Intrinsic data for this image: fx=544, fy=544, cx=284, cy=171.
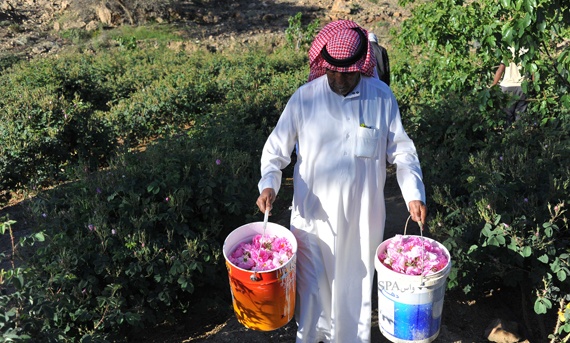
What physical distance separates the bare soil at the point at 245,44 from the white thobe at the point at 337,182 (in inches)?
22.7

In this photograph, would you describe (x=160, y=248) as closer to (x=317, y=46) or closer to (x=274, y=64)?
(x=317, y=46)

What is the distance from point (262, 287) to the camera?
2.38m

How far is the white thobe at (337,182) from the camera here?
2561 mm

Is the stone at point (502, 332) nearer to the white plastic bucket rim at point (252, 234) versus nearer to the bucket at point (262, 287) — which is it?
the bucket at point (262, 287)

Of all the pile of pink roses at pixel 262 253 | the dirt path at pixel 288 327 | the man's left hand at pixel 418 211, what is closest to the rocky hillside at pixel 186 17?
the dirt path at pixel 288 327

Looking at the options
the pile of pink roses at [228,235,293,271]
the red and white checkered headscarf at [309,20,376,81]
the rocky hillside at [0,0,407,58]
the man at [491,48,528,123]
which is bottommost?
the rocky hillside at [0,0,407,58]

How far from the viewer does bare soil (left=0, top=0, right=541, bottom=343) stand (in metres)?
3.26

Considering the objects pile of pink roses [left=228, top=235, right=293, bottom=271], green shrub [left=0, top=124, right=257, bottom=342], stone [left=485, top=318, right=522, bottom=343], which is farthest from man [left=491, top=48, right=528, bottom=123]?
pile of pink roses [left=228, top=235, right=293, bottom=271]

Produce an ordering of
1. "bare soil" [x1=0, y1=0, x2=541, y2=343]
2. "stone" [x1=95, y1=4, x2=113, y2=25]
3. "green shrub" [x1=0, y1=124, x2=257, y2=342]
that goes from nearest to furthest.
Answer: "green shrub" [x1=0, y1=124, x2=257, y2=342]
"bare soil" [x1=0, y1=0, x2=541, y2=343]
"stone" [x1=95, y1=4, x2=113, y2=25]

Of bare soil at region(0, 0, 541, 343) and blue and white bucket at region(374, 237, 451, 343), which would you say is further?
bare soil at region(0, 0, 541, 343)

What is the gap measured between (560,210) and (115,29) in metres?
16.7

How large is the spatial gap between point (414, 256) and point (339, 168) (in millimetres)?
538

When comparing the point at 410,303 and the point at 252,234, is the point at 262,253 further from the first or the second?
the point at 410,303

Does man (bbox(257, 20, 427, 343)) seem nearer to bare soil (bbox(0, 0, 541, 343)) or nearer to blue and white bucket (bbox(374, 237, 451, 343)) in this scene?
blue and white bucket (bbox(374, 237, 451, 343))
